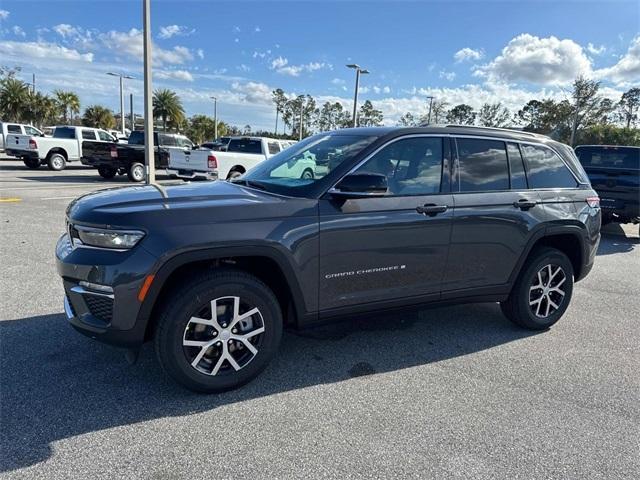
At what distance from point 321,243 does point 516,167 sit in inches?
85.3

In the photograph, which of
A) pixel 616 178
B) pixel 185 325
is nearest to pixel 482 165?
pixel 185 325

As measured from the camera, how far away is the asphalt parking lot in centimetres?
252

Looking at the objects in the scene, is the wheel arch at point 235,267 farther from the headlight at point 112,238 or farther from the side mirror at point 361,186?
the side mirror at point 361,186

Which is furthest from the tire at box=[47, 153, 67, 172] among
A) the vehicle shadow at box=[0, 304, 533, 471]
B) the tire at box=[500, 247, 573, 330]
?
the tire at box=[500, 247, 573, 330]

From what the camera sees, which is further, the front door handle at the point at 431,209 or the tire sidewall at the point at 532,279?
the tire sidewall at the point at 532,279

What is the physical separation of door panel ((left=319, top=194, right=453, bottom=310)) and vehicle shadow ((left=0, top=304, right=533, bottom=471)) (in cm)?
40

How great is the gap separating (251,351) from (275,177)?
1.45m

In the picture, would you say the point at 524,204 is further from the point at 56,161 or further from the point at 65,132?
the point at 65,132

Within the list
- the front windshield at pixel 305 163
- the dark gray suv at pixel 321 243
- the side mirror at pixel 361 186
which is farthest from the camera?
the front windshield at pixel 305 163

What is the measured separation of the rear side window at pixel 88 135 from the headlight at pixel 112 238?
66.4 feet

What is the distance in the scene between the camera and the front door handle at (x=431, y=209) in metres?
3.65

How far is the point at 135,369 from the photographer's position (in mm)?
3395

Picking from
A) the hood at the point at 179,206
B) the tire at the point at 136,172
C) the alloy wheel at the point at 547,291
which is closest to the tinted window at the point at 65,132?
the tire at the point at 136,172

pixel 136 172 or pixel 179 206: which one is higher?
pixel 179 206
